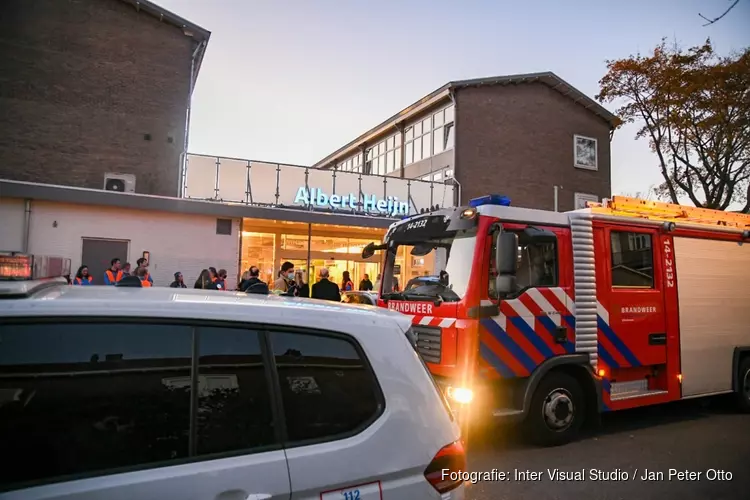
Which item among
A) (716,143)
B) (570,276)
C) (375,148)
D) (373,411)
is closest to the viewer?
(373,411)

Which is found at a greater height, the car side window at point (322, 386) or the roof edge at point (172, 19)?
the roof edge at point (172, 19)

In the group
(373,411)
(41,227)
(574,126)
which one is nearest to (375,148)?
(574,126)

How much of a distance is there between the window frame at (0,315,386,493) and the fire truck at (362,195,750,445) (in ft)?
10.5

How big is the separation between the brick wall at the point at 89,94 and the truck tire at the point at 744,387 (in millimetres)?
15821

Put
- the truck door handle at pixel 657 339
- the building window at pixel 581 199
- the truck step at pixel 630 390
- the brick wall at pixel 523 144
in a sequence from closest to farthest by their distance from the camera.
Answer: the truck step at pixel 630 390, the truck door handle at pixel 657 339, the brick wall at pixel 523 144, the building window at pixel 581 199

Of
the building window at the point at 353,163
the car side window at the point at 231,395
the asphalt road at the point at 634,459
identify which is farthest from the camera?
the building window at the point at 353,163

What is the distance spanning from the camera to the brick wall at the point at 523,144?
68.4ft

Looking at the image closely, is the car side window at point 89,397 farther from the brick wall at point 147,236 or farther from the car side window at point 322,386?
the brick wall at point 147,236

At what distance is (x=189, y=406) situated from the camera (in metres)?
1.80

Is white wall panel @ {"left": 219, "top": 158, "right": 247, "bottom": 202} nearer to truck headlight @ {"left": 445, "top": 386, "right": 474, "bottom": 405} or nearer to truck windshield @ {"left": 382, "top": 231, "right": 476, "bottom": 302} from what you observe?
truck windshield @ {"left": 382, "top": 231, "right": 476, "bottom": 302}

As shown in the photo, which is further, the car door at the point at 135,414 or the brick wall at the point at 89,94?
the brick wall at the point at 89,94

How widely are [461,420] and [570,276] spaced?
2.12m

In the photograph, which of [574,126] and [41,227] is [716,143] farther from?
[41,227]

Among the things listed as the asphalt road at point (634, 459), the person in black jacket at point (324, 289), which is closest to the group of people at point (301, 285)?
the person in black jacket at point (324, 289)
